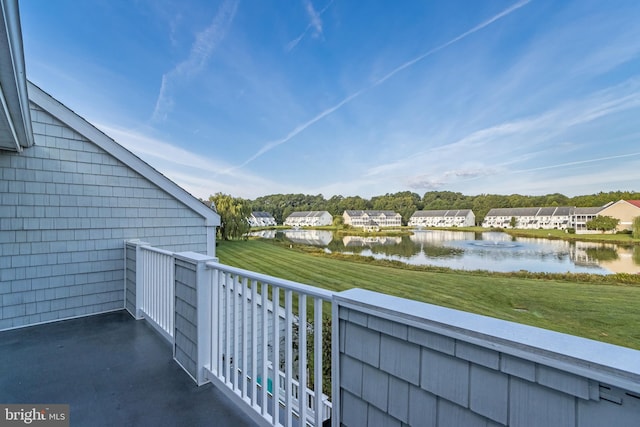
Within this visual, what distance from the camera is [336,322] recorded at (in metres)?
1.34

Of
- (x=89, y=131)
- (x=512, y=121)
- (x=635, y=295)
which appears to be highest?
(x=512, y=121)

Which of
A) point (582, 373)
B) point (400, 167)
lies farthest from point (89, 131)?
point (400, 167)

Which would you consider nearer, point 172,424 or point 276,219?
point 172,424

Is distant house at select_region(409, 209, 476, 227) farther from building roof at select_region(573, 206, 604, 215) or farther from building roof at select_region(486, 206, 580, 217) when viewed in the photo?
building roof at select_region(573, 206, 604, 215)

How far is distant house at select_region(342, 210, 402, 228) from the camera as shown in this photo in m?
17.5

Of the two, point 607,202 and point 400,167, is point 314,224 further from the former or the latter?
point 607,202

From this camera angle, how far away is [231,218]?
494 inches

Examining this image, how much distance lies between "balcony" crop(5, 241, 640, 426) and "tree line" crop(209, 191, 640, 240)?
9.58 metres

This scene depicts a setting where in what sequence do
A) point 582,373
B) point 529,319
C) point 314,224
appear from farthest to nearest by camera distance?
point 314,224
point 529,319
point 582,373

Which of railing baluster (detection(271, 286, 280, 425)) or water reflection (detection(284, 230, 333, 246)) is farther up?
railing baluster (detection(271, 286, 280, 425))

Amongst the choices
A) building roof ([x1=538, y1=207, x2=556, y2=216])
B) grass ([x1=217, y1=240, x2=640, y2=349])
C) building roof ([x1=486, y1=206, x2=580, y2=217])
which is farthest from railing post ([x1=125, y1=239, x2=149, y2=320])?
building roof ([x1=538, y1=207, x2=556, y2=216])

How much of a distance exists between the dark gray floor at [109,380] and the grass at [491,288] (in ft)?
22.6

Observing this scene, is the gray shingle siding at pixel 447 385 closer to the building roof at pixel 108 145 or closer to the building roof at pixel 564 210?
the building roof at pixel 108 145

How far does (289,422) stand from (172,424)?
2.90 ft
